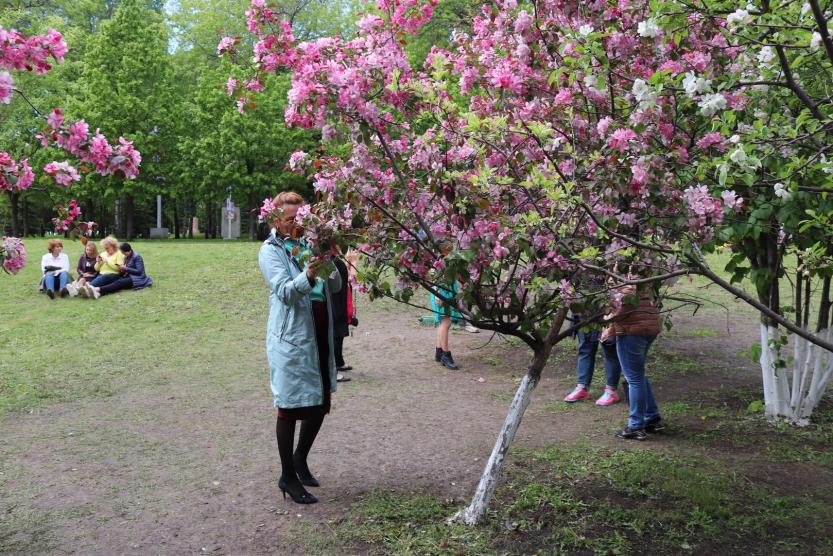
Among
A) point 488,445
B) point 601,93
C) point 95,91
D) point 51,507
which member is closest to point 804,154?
point 601,93

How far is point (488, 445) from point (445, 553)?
6.54 feet

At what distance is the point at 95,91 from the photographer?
32.3 metres

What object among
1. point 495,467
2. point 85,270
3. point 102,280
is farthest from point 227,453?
point 85,270

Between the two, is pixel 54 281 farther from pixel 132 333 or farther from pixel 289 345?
pixel 289 345

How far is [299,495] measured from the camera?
4797 millimetres

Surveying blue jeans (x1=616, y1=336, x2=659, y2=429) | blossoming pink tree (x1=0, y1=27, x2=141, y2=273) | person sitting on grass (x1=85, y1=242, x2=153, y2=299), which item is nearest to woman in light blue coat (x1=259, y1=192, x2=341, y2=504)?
blossoming pink tree (x1=0, y1=27, x2=141, y2=273)

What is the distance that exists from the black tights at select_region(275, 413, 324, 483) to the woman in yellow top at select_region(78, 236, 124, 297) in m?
10.2

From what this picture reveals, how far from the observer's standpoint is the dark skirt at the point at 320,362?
15.5ft

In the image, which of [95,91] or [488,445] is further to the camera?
[95,91]

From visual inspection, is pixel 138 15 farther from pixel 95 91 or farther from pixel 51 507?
pixel 51 507

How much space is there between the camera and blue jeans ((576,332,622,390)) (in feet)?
23.6

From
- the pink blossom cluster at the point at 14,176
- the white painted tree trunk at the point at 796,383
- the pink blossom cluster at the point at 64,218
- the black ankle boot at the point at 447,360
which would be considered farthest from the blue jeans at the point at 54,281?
the white painted tree trunk at the point at 796,383

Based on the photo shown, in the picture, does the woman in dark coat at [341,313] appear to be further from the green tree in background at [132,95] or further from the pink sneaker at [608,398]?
the green tree in background at [132,95]

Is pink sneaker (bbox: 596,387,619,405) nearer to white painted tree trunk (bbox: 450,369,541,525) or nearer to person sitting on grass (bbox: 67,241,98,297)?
white painted tree trunk (bbox: 450,369,541,525)
